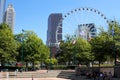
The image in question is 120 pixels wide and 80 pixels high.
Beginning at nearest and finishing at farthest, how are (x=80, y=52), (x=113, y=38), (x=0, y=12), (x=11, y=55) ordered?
(x=113, y=38)
(x=11, y=55)
(x=80, y=52)
(x=0, y=12)

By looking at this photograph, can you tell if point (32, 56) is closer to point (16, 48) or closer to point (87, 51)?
point (16, 48)

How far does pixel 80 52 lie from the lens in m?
65.0

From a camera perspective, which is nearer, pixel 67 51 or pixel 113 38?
pixel 113 38

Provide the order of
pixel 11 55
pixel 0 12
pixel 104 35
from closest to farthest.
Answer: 1. pixel 104 35
2. pixel 11 55
3. pixel 0 12

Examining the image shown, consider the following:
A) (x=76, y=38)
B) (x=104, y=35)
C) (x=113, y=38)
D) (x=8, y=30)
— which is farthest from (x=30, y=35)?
(x=113, y=38)

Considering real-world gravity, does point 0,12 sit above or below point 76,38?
above

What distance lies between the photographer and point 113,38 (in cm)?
4022

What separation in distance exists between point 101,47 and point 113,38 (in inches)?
126

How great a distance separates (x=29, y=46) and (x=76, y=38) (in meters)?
13.5

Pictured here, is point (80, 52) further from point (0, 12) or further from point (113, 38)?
point (0, 12)

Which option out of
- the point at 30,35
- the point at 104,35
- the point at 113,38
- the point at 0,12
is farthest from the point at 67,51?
the point at 0,12

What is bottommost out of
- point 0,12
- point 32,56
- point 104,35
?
point 32,56

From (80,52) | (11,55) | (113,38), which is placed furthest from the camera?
(80,52)

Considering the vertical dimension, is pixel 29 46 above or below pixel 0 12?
below
